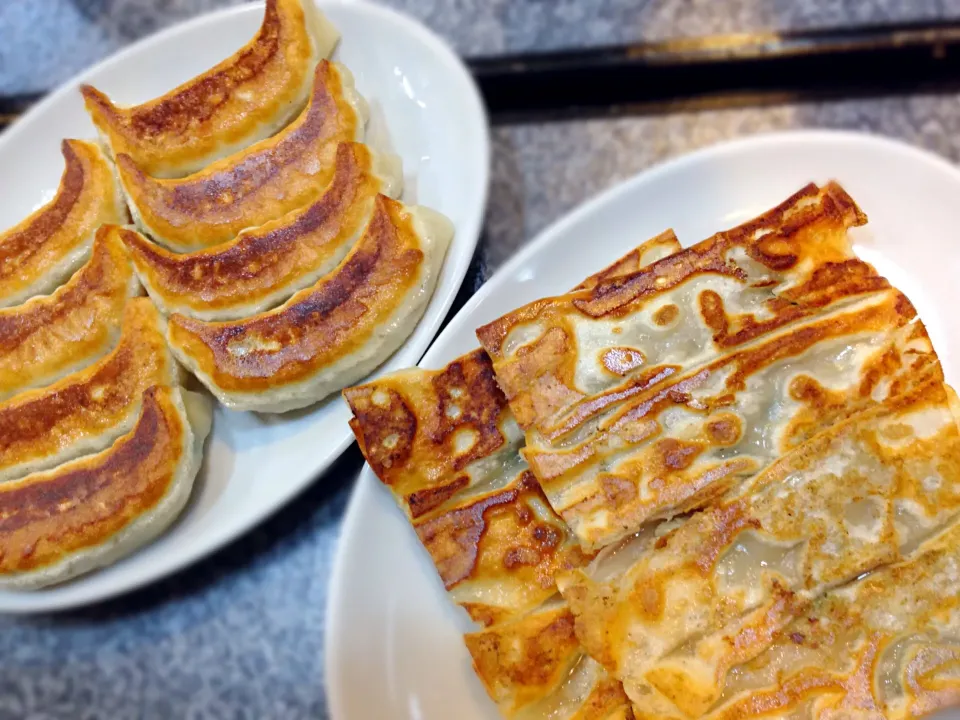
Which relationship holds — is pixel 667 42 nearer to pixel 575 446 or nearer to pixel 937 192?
pixel 937 192

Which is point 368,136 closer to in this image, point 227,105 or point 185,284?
point 227,105

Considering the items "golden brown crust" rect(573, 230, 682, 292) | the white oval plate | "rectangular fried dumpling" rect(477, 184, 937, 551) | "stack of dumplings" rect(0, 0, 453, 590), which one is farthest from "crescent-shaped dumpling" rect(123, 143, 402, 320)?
"golden brown crust" rect(573, 230, 682, 292)

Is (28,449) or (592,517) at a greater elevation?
(28,449)

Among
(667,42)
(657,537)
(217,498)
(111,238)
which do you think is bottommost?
(657,537)

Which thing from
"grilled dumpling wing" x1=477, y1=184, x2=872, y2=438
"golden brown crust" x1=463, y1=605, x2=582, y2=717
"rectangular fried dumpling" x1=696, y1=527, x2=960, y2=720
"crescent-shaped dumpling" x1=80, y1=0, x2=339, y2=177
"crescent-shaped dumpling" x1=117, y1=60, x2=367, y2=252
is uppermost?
"crescent-shaped dumpling" x1=80, y1=0, x2=339, y2=177

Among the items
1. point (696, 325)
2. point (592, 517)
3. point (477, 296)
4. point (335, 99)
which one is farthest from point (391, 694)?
point (335, 99)

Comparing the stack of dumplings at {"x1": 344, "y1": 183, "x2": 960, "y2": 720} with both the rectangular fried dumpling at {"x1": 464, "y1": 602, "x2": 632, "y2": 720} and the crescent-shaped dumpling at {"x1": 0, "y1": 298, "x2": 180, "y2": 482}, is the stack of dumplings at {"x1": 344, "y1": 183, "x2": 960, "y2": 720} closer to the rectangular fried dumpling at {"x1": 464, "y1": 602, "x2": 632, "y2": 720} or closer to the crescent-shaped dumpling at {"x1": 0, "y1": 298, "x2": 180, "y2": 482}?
the rectangular fried dumpling at {"x1": 464, "y1": 602, "x2": 632, "y2": 720}
